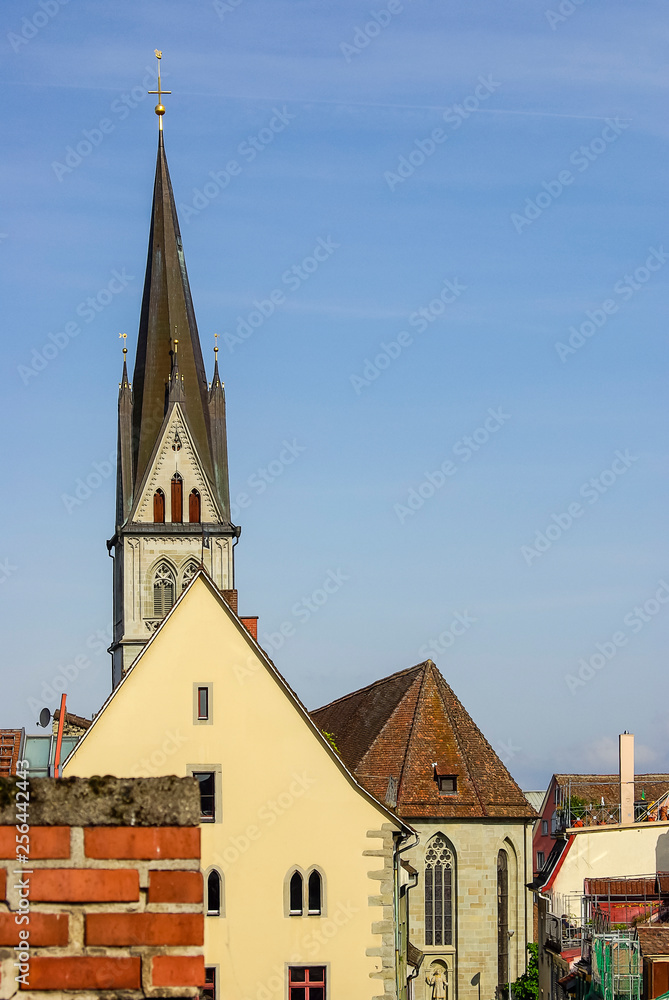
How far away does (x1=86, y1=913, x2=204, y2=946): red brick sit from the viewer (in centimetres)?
462

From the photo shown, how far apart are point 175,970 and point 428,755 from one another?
161 feet

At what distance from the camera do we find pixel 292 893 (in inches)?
1216

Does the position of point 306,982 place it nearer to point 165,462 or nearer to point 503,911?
point 503,911

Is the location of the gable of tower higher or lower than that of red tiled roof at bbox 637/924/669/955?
higher

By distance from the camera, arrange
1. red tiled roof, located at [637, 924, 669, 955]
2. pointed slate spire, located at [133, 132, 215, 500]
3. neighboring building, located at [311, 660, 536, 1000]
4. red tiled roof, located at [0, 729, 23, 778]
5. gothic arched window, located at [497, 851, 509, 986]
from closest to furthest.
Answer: red tiled roof, located at [0, 729, 23, 778], red tiled roof, located at [637, 924, 669, 955], neighboring building, located at [311, 660, 536, 1000], gothic arched window, located at [497, 851, 509, 986], pointed slate spire, located at [133, 132, 215, 500]

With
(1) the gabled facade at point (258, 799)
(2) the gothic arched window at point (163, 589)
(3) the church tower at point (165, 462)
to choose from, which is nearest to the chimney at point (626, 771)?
(1) the gabled facade at point (258, 799)

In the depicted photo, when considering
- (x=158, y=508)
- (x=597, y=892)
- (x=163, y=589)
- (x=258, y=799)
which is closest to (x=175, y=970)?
(x=258, y=799)

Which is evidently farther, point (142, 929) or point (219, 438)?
point (219, 438)

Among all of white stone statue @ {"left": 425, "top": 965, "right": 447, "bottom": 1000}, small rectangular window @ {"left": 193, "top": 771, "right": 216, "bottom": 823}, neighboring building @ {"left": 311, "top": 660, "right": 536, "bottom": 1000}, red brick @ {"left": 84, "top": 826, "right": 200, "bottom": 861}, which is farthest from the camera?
neighboring building @ {"left": 311, "top": 660, "right": 536, "bottom": 1000}

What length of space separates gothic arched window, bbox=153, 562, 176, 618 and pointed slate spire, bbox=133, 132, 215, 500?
4937 mm

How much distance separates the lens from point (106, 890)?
4.65 meters

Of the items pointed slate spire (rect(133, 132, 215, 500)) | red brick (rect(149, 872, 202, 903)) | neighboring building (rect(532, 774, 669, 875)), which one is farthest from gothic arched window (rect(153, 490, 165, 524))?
red brick (rect(149, 872, 202, 903))

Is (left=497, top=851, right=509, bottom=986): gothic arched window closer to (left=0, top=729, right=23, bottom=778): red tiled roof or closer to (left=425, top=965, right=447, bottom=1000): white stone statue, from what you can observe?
(left=425, top=965, right=447, bottom=1000): white stone statue

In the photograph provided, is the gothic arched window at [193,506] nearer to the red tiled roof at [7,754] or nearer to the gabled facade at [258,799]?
the gabled facade at [258,799]
